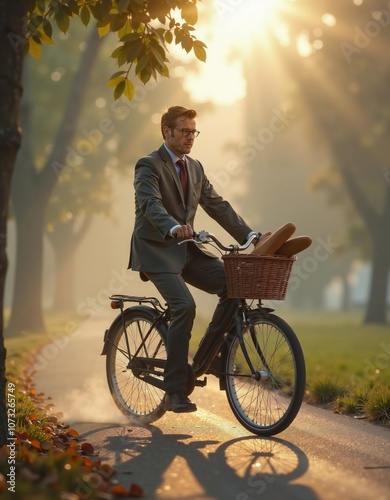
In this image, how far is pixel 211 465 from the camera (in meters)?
4.79

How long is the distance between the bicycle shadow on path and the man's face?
2.07 metres

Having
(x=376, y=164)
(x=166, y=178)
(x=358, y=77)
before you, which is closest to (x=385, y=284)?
(x=376, y=164)

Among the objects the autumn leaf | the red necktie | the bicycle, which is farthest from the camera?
the red necktie

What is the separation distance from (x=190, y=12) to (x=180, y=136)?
0.88 metres

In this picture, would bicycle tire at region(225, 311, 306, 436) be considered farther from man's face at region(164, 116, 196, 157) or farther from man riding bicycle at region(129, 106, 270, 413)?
man's face at region(164, 116, 196, 157)

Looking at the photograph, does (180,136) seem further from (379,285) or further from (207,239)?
(379,285)

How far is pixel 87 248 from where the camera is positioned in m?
65.8

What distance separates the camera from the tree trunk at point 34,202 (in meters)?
18.6

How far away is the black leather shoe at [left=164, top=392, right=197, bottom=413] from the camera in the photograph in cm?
577

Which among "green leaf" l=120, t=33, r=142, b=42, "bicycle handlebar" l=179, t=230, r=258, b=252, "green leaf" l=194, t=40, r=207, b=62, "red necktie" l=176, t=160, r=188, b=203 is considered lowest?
"bicycle handlebar" l=179, t=230, r=258, b=252

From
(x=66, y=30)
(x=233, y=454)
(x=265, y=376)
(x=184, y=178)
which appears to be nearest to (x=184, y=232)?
(x=184, y=178)

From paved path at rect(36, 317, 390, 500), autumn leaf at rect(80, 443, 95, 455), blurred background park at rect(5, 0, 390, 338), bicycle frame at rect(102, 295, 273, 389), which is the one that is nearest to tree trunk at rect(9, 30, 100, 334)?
blurred background park at rect(5, 0, 390, 338)

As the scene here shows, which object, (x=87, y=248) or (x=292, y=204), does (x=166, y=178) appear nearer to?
(x=292, y=204)

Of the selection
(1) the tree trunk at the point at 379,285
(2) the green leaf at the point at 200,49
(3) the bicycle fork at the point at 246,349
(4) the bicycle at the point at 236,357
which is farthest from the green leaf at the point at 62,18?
(1) the tree trunk at the point at 379,285
